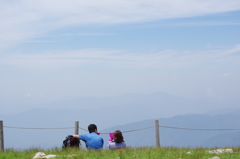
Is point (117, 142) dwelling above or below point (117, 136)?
below

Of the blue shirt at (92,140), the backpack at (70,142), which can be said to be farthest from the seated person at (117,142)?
the backpack at (70,142)

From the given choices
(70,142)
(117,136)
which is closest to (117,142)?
(117,136)

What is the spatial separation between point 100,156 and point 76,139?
7.93 feet

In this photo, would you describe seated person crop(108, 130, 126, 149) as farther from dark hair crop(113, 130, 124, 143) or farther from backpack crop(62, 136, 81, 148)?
backpack crop(62, 136, 81, 148)

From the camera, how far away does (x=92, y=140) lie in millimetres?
12961

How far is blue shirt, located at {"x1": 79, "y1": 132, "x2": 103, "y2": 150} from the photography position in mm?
12898

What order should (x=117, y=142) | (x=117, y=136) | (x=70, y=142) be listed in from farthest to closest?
(x=70, y=142), (x=117, y=142), (x=117, y=136)

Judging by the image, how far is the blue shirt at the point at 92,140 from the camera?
42.3ft

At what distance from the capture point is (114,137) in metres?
13.0

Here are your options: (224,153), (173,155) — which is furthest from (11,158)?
(224,153)

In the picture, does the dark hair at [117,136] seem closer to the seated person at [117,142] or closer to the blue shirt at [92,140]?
the seated person at [117,142]

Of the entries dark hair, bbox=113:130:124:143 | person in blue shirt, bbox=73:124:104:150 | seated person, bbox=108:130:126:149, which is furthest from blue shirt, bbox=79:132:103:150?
dark hair, bbox=113:130:124:143

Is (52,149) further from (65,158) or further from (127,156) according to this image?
(127,156)

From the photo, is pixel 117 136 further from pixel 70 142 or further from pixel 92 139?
pixel 70 142
